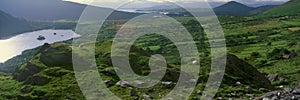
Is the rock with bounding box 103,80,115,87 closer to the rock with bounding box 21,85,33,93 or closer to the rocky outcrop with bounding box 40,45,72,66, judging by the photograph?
the rock with bounding box 21,85,33,93

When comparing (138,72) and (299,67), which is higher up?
(138,72)

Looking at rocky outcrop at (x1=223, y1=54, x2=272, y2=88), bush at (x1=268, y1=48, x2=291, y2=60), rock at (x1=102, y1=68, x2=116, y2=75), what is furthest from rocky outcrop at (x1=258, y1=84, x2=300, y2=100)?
bush at (x1=268, y1=48, x2=291, y2=60)

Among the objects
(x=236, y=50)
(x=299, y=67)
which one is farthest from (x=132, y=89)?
(x=236, y=50)

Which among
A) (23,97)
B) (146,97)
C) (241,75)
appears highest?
(23,97)

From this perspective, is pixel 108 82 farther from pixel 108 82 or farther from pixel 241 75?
pixel 241 75

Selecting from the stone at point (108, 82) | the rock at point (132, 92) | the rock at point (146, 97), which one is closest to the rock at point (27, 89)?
the stone at point (108, 82)

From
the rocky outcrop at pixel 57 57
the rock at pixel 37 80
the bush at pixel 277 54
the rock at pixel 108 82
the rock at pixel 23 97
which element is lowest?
the bush at pixel 277 54

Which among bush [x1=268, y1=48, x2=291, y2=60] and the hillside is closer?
the hillside

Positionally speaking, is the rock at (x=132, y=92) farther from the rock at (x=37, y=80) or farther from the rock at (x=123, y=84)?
the rock at (x=37, y=80)

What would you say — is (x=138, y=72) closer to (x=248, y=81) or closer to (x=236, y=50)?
(x=248, y=81)

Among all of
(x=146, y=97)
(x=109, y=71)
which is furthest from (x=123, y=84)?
(x=109, y=71)

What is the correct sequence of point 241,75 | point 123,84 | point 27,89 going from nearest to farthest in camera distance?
1. point 123,84
2. point 27,89
3. point 241,75
